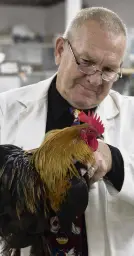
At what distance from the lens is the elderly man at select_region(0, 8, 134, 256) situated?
1.20 m

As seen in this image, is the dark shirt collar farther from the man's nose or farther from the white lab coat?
the man's nose

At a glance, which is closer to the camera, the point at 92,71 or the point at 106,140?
the point at 92,71

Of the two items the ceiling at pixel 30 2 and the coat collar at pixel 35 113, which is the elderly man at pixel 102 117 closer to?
the coat collar at pixel 35 113

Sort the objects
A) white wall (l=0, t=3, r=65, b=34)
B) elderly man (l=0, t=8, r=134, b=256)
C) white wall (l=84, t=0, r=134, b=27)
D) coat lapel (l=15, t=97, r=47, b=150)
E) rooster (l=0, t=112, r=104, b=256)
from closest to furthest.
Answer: rooster (l=0, t=112, r=104, b=256) < elderly man (l=0, t=8, r=134, b=256) < coat lapel (l=15, t=97, r=47, b=150) < white wall (l=84, t=0, r=134, b=27) < white wall (l=0, t=3, r=65, b=34)

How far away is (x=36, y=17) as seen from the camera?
493 centimetres

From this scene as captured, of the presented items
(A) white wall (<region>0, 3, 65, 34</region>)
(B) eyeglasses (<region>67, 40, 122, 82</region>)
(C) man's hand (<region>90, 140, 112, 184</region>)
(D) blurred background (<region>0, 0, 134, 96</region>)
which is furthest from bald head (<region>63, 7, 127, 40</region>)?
(A) white wall (<region>0, 3, 65, 34</region>)

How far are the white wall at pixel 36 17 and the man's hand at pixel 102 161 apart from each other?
3.76 meters

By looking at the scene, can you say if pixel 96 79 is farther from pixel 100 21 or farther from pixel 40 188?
pixel 40 188

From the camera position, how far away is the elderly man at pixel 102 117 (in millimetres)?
1195

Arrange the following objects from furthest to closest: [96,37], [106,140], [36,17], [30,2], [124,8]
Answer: [36,17] → [30,2] → [124,8] → [106,140] → [96,37]

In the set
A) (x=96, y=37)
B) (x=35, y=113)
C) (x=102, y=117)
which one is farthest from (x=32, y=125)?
(x=96, y=37)

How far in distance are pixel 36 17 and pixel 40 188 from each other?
4.18 m

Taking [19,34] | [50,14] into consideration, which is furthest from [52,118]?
[50,14]

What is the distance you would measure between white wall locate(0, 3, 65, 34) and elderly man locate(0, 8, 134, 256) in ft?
11.3
